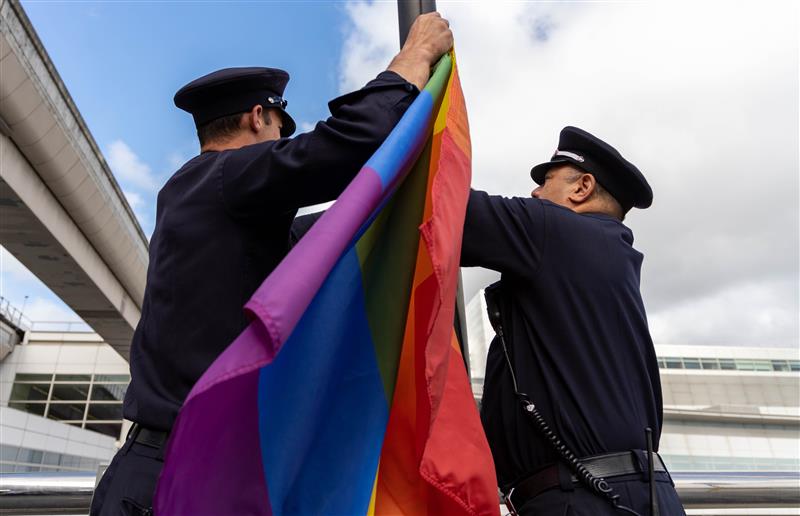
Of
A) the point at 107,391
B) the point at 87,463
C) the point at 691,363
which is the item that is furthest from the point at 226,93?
the point at 691,363

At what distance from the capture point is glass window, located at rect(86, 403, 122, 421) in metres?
41.5

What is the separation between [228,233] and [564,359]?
1.16m

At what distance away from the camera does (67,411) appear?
1642 inches

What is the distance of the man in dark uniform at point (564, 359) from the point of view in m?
1.86

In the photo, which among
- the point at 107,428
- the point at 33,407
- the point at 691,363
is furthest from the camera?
the point at 691,363

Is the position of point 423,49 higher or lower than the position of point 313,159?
higher

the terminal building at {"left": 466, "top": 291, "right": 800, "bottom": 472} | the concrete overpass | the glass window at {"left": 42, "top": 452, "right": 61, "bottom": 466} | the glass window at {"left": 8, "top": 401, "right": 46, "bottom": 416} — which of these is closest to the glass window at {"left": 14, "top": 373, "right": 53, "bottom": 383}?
the glass window at {"left": 8, "top": 401, "right": 46, "bottom": 416}

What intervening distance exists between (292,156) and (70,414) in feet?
157

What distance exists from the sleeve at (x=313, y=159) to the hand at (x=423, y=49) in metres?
0.25

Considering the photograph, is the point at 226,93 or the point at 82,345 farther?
the point at 82,345

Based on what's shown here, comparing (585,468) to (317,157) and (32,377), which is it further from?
(32,377)

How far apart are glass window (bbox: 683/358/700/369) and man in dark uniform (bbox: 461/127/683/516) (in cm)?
6987

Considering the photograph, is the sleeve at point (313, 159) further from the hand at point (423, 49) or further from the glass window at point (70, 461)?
the glass window at point (70, 461)

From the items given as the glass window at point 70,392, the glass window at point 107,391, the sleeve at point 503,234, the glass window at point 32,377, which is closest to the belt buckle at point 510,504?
the sleeve at point 503,234
